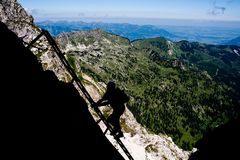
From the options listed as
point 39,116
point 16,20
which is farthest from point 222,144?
point 16,20

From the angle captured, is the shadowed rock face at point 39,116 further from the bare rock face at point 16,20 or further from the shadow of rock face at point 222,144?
the bare rock face at point 16,20

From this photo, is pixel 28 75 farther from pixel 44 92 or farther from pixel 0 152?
pixel 0 152

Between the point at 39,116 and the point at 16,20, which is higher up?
the point at 39,116

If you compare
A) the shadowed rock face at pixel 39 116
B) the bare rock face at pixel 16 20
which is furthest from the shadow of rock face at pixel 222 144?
the bare rock face at pixel 16 20

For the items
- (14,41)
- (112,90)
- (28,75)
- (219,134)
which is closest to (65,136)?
(28,75)

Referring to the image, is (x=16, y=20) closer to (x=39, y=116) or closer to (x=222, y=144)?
(x=222, y=144)

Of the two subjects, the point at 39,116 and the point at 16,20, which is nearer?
the point at 39,116
